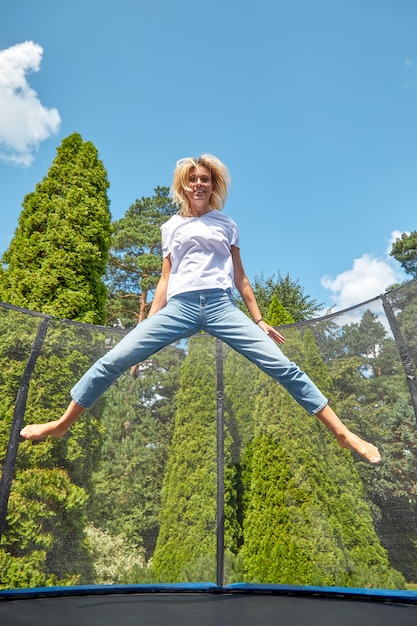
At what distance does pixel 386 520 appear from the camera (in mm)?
2312

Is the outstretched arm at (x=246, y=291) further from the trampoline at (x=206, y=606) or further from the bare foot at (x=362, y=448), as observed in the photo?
the trampoline at (x=206, y=606)

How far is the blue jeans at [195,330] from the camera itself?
163 cm

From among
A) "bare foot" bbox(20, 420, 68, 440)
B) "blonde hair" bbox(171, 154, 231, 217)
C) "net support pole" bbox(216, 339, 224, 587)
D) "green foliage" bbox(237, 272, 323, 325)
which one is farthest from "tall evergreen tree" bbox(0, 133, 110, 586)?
"green foliage" bbox(237, 272, 323, 325)

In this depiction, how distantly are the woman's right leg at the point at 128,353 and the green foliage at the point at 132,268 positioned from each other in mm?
10963

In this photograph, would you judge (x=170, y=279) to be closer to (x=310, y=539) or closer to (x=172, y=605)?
(x=172, y=605)

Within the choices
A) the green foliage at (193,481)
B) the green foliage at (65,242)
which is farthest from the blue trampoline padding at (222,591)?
the green foliage at (65,242)

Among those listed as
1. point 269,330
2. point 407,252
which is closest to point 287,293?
point 407,252

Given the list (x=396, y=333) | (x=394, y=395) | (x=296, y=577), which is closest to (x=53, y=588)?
(x=296, y=577)

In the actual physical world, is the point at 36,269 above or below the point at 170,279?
above

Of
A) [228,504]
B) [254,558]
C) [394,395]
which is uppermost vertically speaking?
[394,395]

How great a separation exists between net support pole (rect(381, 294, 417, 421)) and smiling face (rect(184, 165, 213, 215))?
3.38 feet

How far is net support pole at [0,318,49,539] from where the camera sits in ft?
7.75

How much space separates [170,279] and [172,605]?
153 centimetres

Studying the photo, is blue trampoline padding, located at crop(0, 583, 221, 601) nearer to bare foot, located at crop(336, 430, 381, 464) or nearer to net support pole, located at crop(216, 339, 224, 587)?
net support pole, located at crop(216, 339, 224, 587)
